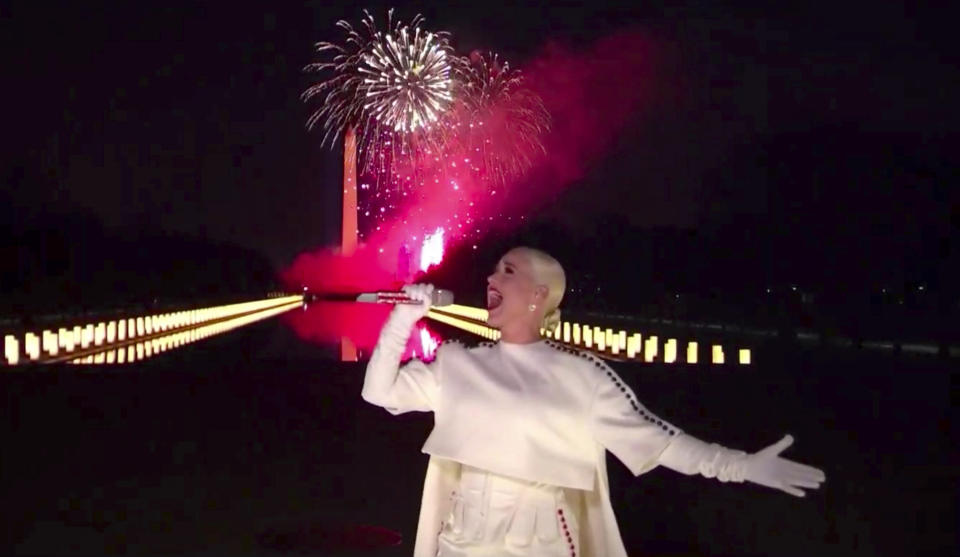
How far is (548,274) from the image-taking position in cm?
382

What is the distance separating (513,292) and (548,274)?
0.12m

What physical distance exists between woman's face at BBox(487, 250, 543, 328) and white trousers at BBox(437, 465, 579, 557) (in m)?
0.46

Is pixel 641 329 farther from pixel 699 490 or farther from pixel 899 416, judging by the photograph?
pixel 699 490

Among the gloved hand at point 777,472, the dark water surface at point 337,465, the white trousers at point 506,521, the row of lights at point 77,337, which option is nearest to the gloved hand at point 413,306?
the white trousers at point 506,521

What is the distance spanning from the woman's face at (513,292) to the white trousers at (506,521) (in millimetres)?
462

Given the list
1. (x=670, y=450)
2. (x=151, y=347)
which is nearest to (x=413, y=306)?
(x=670, y=450)

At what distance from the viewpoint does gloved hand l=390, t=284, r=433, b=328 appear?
3.71m

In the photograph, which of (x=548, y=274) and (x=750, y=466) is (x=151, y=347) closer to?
(x=548, y=274)

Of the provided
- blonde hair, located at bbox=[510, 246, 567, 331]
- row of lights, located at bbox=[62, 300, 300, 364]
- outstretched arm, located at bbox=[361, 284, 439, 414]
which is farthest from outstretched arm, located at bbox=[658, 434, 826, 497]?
row of lights, located at bbox=[62, 300, 300, 364]

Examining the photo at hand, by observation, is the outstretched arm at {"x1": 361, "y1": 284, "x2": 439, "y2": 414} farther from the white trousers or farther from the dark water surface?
the dark water surface

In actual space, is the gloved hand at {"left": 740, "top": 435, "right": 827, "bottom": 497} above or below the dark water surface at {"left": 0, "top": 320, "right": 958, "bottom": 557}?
above

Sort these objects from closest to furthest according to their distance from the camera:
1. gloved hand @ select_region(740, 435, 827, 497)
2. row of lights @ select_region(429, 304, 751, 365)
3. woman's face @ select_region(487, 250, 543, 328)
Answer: gloved hand @ select_region(740, 435, 827, 497), woman's face @ select_region(487, 250, 543, 328), row of lights @ select_region(429, 304, 751, 365)

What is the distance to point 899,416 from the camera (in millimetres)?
14719

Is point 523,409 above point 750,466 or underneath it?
above
